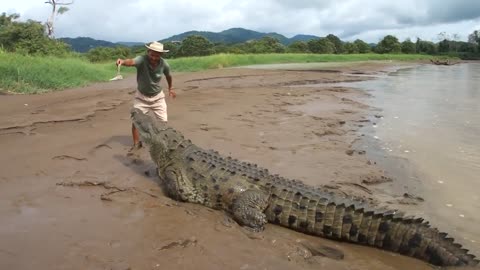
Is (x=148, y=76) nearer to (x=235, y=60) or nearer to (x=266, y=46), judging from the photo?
(x=235, y=60)

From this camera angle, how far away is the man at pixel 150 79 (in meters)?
5.83

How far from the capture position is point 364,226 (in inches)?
148

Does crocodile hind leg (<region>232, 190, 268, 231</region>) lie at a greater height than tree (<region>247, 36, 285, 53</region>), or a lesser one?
lesser

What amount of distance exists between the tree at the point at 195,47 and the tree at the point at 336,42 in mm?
26413

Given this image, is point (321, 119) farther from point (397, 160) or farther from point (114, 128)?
point (114, 128)

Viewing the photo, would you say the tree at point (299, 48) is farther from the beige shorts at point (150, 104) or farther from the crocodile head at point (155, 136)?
the crocodile head at point (155, 136)

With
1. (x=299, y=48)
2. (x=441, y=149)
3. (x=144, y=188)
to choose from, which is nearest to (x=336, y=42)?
(x=299, y=48)

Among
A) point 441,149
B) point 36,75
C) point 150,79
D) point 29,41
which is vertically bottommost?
point 441,149

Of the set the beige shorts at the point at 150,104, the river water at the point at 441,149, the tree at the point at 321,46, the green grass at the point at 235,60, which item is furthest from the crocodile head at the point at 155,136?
the tree at the point at 321,46

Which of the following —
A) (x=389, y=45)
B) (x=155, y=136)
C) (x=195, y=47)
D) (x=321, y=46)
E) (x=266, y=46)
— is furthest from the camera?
(x=389, y=45)

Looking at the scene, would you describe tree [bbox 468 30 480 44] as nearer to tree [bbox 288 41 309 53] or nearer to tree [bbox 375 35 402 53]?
tree [bbox 375 35 402 53]

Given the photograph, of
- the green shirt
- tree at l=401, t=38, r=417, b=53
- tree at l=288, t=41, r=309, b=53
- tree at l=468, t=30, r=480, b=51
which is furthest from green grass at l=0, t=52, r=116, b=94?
tree at l=468, t=30, r=480, b=51

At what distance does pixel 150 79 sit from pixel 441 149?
17.4 ft

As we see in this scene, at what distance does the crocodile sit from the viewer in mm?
3553
